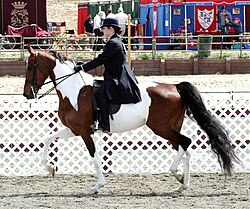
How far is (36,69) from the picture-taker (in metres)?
10.6

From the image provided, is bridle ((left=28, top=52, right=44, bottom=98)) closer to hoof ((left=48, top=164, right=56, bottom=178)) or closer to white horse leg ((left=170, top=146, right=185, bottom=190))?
hoof ((left=48, top=164, right=56, bottom=178))

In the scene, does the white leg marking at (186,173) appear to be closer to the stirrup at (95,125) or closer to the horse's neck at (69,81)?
the stirrup at (95,125)

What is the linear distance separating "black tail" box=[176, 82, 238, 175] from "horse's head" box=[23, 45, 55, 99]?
5.38ft

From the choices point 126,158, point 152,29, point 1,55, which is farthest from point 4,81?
point 126,158

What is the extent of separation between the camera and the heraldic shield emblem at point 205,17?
104 ft

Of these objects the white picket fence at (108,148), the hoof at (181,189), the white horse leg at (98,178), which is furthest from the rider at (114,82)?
the white picket fence at (108,148)

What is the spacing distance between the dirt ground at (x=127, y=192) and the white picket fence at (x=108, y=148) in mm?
238

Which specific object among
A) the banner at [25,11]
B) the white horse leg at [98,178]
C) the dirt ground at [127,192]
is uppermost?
the banner at [25,11]

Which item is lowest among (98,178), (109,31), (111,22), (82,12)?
(98,178)

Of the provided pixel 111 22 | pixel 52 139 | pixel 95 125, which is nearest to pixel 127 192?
pixel 95 125

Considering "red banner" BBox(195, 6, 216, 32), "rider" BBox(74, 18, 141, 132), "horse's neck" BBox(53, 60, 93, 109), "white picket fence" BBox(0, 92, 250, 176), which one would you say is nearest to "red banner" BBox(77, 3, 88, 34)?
"red banner" BBox(195, 6, 216, 32)

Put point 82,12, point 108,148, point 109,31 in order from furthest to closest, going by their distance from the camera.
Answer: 1. point 82,12
2. point 108,148
3. point 109,31

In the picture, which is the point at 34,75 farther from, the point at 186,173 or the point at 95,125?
the point at 186,173

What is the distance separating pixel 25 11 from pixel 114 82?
80.2 ft
